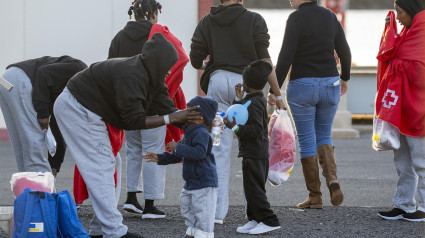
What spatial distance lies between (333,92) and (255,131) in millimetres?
1384

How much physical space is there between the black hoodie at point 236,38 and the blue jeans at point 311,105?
0.63 metres

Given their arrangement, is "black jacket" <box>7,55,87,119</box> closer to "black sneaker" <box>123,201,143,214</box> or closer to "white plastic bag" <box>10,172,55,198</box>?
"white plastic bag" <box>10,172,55,198</box>

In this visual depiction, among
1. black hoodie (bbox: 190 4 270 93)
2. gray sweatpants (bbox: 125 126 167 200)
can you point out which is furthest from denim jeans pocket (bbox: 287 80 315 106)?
gray sweatpants (bbox: 125 126 167 200)

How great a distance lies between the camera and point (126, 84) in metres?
4.66

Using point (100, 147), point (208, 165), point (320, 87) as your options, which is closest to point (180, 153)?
point (208, 165)

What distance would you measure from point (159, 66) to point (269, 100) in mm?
1609

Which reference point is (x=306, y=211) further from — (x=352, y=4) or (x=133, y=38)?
(x=352, y=4)

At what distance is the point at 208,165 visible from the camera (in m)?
4.88

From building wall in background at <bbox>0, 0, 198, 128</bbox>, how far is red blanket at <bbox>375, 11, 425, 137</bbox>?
824cm

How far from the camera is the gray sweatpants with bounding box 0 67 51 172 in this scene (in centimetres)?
573

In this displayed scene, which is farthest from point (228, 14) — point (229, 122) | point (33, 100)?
point (33, 100)

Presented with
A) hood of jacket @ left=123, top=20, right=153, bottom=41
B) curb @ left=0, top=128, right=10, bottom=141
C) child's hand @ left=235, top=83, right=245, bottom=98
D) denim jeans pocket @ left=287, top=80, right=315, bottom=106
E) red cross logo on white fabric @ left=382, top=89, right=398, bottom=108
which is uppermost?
hood of jacket @ left=123, top=20, right=153, bottom=41

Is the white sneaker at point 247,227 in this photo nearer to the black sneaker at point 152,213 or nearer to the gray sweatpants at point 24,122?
the black sneaker at point 152,213

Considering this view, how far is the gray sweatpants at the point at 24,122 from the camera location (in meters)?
5.73
